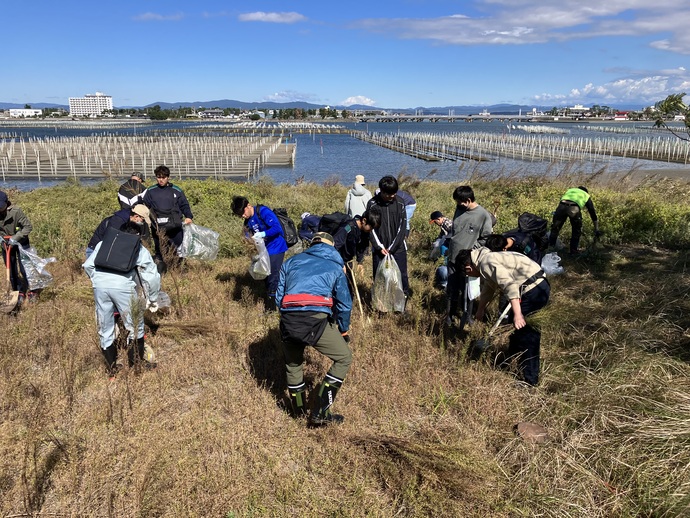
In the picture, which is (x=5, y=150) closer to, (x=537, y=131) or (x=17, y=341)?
(x=17, y=341)

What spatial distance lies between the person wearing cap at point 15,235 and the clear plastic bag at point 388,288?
166 inches

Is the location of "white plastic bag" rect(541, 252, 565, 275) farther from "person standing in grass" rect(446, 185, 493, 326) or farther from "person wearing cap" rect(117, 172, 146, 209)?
"person wearing cap" rect(117, 172, 146, 209)

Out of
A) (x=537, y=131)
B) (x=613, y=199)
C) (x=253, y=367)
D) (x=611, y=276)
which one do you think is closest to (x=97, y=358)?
(x=253, y=367)

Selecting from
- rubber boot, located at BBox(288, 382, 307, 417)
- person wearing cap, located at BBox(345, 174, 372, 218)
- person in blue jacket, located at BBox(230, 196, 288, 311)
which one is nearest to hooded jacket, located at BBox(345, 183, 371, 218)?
person wearing cap, located at BBox(345, 174, 372, 218)

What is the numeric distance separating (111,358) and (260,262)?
1.80 metres

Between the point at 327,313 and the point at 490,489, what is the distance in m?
1.54

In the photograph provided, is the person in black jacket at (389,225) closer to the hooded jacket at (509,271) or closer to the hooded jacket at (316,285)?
the hooded jacket at (509,271)

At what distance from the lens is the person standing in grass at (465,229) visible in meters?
4.64

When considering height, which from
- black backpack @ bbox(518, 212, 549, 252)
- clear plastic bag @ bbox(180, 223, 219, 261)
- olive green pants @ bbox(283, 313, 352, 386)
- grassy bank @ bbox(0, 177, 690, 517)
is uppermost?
black backpack @ bbox(518, 212, 549, 252)

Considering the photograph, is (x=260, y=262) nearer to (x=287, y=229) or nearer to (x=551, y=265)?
(x=287, y=229)

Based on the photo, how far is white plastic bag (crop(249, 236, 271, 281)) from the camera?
495 centimetres

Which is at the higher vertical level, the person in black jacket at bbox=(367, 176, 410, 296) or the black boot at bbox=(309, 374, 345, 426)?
the person in black jacket at bbox=(367, 176, 410, 296)

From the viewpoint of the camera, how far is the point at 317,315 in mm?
3033

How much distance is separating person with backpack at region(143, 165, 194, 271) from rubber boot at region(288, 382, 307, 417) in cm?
339
